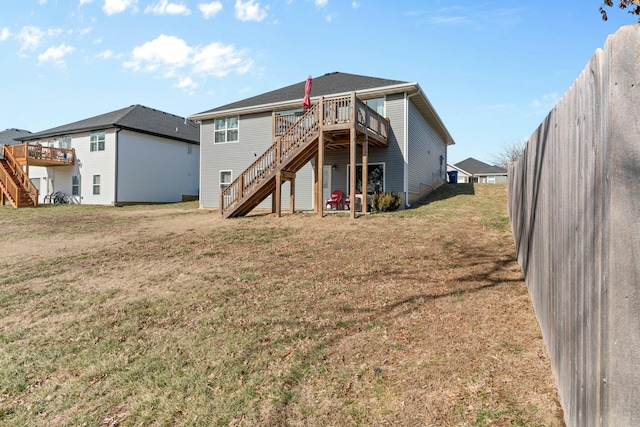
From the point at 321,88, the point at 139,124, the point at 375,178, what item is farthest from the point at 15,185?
the point at 375,178

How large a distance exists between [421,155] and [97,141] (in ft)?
70.1

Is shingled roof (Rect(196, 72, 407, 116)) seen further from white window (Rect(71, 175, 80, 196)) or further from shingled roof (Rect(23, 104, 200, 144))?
white window (Rect(71, 175, 80, 196))

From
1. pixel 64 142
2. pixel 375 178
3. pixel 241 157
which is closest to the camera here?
pixel 375 178

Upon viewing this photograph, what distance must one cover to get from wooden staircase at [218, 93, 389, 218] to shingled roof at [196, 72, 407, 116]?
2.60m

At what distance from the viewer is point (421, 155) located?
59.2 feet

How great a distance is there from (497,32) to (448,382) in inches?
482

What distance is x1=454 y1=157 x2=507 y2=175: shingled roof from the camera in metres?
46.4

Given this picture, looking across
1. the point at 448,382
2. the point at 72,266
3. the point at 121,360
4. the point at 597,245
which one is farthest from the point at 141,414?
the point at 72,266

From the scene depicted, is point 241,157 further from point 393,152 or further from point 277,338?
point 277,338

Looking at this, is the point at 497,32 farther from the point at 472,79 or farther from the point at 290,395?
the point at 290,395

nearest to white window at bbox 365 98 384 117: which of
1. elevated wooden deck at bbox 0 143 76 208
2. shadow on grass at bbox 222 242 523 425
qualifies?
shadow on grass at bbox 222 242 523 425

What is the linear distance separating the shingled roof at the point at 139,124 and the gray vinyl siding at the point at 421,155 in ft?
58.9

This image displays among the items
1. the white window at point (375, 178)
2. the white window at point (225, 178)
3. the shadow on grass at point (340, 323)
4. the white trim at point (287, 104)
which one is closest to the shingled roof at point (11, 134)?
the white trim at point (287, 104)

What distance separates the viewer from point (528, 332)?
3.77 meters
